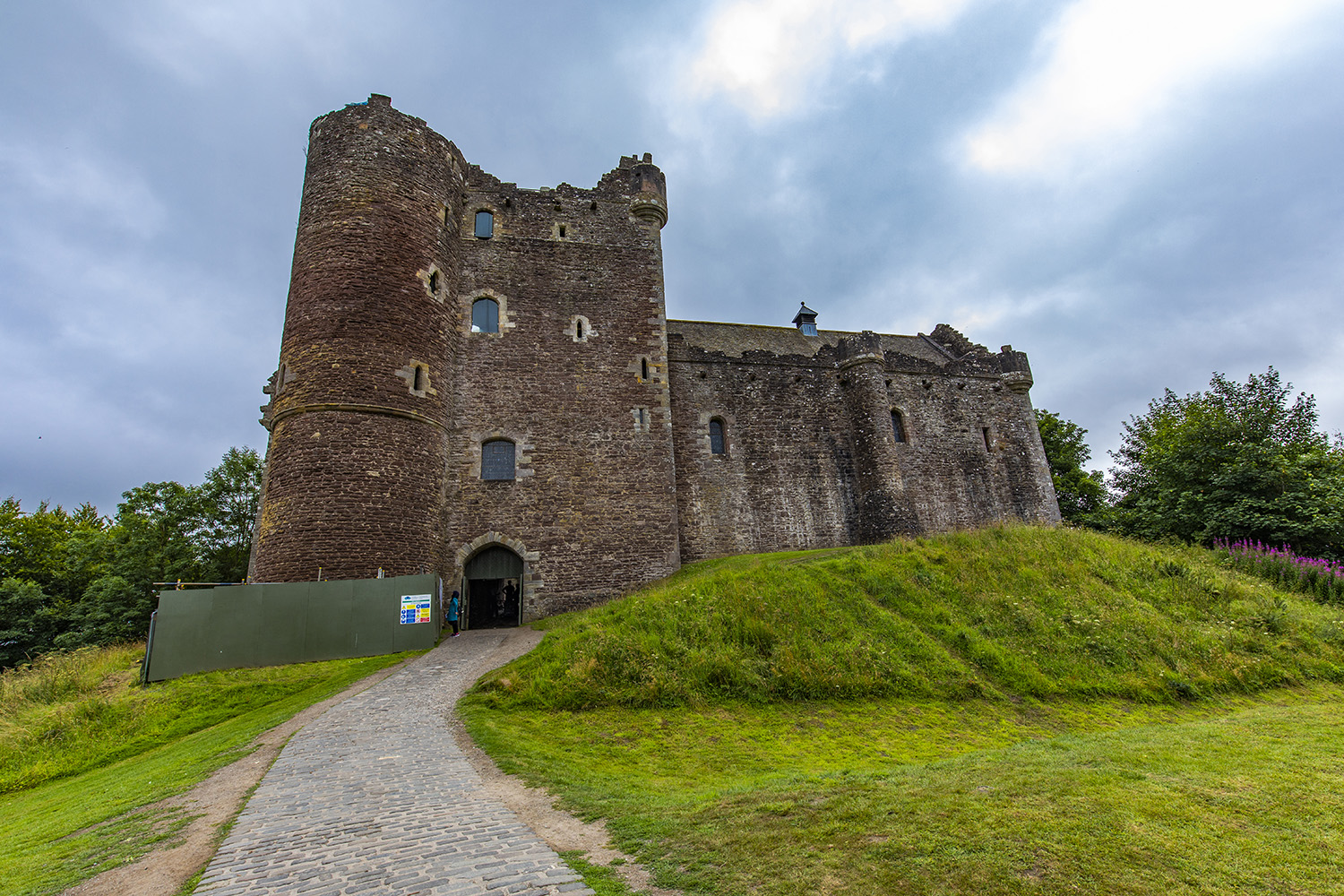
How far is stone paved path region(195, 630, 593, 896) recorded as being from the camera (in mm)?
3752

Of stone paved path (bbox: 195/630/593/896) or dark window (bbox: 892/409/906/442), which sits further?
dark window (bbox: 892/409/906/442)

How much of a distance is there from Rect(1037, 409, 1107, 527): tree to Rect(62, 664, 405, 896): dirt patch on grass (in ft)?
116

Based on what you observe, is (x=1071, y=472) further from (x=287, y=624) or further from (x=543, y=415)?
(x=287, y=624)

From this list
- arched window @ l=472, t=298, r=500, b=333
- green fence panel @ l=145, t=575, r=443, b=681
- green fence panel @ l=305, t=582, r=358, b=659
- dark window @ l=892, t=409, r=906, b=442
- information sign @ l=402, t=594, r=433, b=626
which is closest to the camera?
green fence panel @ l=145, t=575, r=443, b=681

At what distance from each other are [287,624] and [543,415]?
910 cm

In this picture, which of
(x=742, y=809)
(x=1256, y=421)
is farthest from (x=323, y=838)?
(x=1256, y=421)

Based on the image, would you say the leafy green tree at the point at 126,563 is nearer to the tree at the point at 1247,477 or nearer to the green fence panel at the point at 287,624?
the green fence panel at the point at 287,624

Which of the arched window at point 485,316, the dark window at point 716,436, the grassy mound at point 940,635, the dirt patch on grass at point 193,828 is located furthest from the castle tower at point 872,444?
the dirt patch on grass at point 193,828

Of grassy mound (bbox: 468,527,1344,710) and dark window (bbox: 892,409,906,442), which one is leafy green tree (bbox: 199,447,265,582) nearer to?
grassy mound (bbox: 468,527,1344,710)

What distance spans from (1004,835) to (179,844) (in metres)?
6.02

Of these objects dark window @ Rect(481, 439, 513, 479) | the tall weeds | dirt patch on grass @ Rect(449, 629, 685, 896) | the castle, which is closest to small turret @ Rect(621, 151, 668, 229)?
the castle

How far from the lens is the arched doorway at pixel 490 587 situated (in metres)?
17.6

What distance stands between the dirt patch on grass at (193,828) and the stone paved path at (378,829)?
149mm

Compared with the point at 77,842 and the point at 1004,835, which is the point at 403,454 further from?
the point at 1004,835
